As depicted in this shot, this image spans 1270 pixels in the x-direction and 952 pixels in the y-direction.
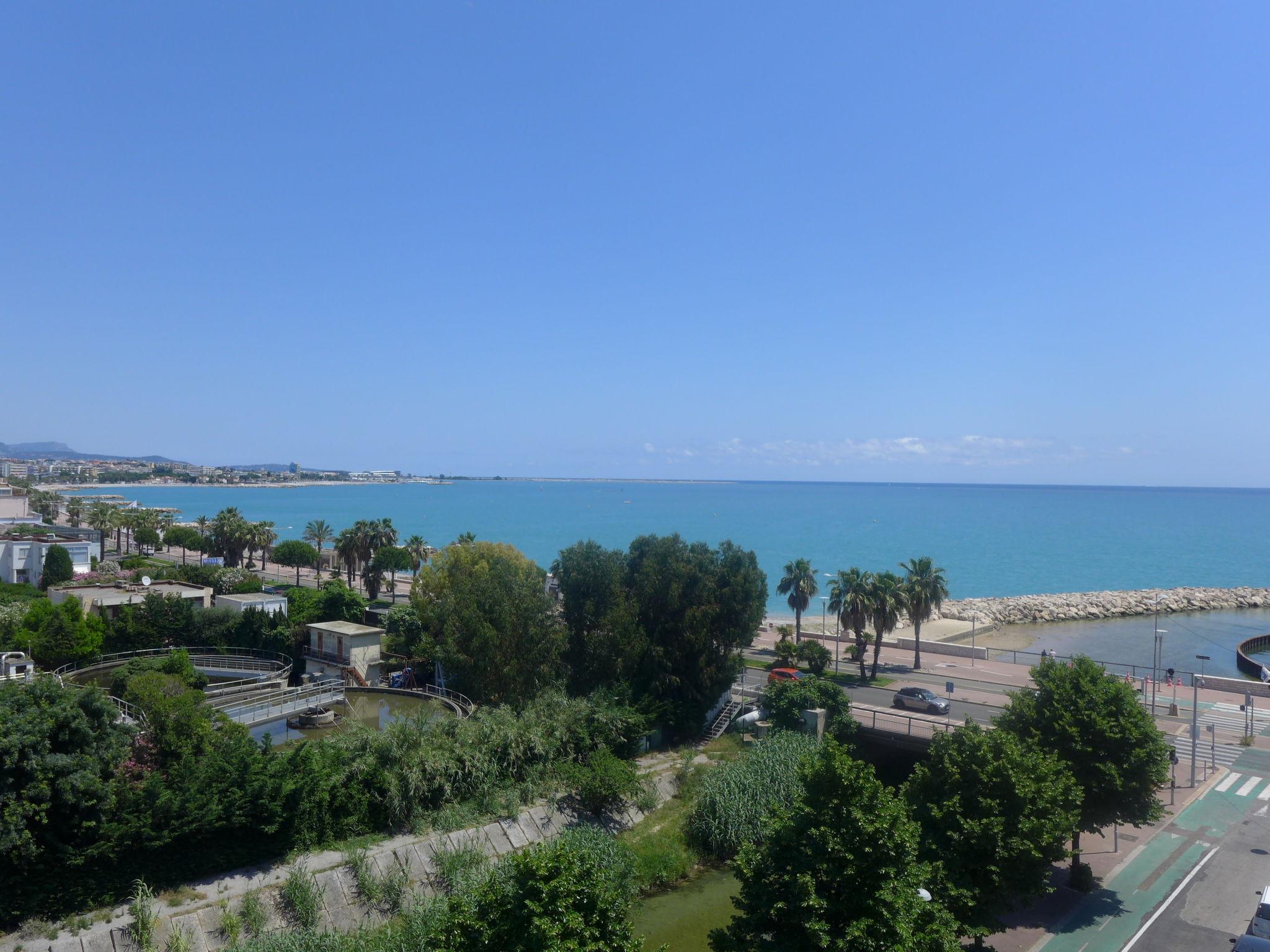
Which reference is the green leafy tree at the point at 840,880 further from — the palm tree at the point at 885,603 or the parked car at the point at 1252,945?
the palm tree at the point at 885,603

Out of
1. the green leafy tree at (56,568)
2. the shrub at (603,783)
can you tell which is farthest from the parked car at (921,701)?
the green leafy tree at (56,568)

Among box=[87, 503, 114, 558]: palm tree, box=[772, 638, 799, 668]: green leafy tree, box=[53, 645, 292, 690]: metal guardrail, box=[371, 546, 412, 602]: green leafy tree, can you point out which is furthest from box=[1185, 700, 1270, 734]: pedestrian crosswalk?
A: box=[87, 503, 114, 558]: palm tree

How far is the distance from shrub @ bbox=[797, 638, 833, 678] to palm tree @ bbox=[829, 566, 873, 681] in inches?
74.2

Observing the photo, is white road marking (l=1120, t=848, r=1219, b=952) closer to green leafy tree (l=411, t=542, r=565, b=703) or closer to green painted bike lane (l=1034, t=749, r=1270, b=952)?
green painted bike lane (l=1034, t=749, r=1270, b=952)

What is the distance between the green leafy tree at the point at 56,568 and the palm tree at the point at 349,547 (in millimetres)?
17692

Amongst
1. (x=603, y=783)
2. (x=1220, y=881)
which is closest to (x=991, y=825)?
(x=1220, y=881)

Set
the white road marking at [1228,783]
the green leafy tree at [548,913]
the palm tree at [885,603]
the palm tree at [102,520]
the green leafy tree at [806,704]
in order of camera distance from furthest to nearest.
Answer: the palm tree at [102,520], the palm tree at [885,603], the green leafy tree at [806,704], the white road marking at [1228,783], the green leafy tree at [548,913]

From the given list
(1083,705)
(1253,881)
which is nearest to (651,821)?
(1083,705)

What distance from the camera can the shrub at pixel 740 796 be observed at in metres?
24.0

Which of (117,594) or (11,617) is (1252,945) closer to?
(11,617)

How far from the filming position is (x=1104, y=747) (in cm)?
1962

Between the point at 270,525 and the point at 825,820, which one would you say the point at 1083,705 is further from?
the point at 270,525

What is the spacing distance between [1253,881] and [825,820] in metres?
14.2

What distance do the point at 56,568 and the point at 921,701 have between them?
52801mm
